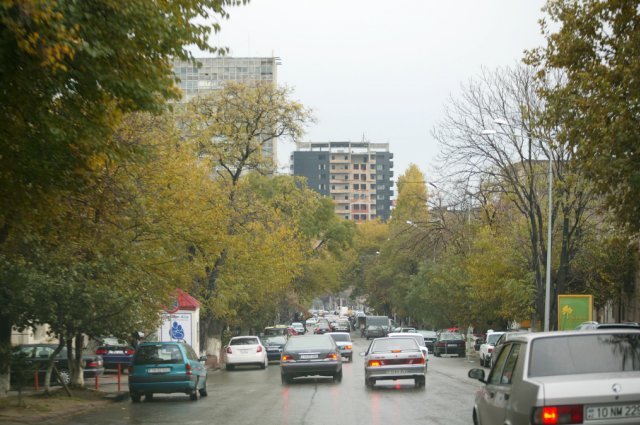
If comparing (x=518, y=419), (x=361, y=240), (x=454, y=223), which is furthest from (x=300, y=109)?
(x=361, y=240)

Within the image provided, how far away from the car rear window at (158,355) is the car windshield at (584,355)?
16.7 metres

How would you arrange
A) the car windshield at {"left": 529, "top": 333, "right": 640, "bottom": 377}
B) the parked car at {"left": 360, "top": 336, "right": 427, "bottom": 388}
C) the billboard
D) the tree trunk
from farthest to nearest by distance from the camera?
the billboard → the parked car at {"left": 360, "top": 336, "right": 427, "bottom": 388} → the tree trunk → the car windshield at {"left": 529, "top": 333, "right": 640, "bottom": 377}

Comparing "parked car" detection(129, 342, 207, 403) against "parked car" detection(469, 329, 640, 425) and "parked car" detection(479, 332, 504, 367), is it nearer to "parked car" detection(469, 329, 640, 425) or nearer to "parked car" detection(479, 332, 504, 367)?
"parked car" detection(469, 329, 640, 425)

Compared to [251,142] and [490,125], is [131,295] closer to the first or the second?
[490,125]

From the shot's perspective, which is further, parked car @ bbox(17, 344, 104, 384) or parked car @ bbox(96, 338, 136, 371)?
parked car @ bbox(96, 338, 136, 371)

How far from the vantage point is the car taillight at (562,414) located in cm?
838

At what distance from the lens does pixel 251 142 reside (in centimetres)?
4906

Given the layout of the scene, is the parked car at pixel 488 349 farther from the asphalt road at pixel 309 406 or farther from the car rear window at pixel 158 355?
the car rear window at pixel 158 355

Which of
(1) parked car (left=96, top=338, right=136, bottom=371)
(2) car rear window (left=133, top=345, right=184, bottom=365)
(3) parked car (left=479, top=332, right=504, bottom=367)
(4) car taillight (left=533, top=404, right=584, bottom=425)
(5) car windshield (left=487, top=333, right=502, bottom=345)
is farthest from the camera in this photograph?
(5) car windshield (left=487, top=333, right=502, bottom=345)

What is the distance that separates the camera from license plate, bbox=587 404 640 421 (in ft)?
27.6

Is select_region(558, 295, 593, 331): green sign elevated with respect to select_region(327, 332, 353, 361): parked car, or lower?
elevated

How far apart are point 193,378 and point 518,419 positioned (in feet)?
55.7

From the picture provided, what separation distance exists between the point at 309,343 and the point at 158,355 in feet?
23.3

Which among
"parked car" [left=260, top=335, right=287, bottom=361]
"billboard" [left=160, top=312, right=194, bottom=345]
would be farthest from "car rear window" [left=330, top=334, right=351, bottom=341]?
"billboard" [left=160, top=312, right=194, bottom=345]
